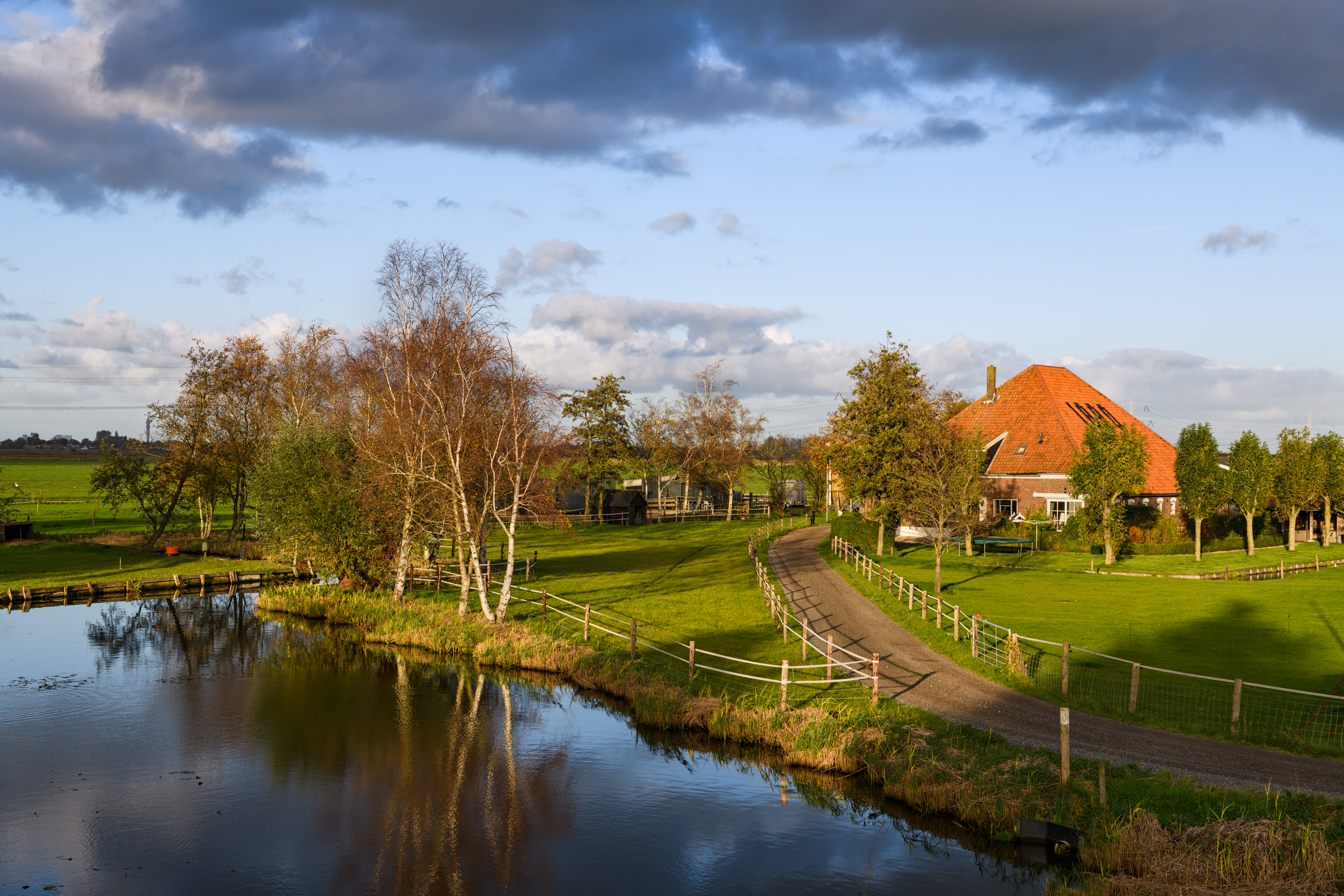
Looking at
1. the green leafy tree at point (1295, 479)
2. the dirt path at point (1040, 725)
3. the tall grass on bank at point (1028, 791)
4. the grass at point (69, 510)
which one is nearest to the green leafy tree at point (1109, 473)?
the green leafy tree at point (1295, 479)

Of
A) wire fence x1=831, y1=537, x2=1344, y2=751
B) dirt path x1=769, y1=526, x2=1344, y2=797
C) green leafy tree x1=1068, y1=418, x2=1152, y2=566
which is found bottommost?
dirt path x1=769, y1=526, x2=1344, y2=797

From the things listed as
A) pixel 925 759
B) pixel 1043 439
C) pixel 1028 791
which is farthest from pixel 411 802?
pixel 1043 439

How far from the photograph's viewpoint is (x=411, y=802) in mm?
17438

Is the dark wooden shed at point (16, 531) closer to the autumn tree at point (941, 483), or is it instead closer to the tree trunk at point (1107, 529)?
the autumn tree at point (941, 483)

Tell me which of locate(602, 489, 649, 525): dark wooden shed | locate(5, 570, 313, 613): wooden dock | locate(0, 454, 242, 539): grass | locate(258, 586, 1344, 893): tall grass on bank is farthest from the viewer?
locate(602, 489, 649, 525): dark wooden shed

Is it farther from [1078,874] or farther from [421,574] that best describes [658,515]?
[1078,874]

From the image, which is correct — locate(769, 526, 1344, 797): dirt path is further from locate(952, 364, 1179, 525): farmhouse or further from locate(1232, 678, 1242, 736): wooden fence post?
locate(952, 364, 1179, 525): farmhouse

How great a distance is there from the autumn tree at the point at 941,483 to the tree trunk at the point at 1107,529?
8598 millimetres

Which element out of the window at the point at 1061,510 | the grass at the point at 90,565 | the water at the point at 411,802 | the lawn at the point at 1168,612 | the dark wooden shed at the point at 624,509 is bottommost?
the water at the point at 411,802

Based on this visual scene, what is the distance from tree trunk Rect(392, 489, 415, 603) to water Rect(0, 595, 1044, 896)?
8.63 m

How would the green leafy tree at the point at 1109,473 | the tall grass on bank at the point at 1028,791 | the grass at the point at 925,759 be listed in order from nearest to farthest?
1. the tall grass on bank at the point at 1028,791
2. the grass at the point at 925,759
3. the green leafy tree at the point at 1109,473

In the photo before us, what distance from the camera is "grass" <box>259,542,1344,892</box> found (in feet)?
42.1

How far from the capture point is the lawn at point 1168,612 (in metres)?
24.2

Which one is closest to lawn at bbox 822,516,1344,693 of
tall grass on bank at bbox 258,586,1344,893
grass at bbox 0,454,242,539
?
tall grass on bank at bbox 258,586,1344,893
